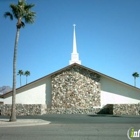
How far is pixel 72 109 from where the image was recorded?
32.8 m

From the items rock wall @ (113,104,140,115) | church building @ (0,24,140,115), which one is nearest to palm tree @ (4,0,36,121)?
church building @ (0,24,140,115)

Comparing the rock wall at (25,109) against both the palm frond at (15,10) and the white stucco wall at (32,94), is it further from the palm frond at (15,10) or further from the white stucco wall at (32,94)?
the palm frond at (15,10)

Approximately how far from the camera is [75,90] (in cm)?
3362

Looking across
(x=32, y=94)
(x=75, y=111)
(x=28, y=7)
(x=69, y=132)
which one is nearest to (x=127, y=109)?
(x=75, y=111)

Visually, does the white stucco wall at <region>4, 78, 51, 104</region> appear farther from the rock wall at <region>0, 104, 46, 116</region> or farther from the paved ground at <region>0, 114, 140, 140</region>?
the paved ground at <region>0, 114, 140, 140</region>

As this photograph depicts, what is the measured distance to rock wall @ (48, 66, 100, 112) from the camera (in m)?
33.3

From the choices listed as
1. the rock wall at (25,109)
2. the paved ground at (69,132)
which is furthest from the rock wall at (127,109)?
the paved ground at (69,132)

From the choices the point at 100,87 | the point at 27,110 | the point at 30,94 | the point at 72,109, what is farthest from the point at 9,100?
the point at 100,87

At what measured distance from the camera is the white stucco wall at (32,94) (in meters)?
34.0

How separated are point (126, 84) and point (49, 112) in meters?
12.6

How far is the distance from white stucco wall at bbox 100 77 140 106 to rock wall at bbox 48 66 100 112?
1254mm

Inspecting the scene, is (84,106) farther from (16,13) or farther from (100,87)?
(16,13)

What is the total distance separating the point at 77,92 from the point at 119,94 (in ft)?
21.5

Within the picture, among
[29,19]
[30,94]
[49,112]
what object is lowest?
[49,112]
